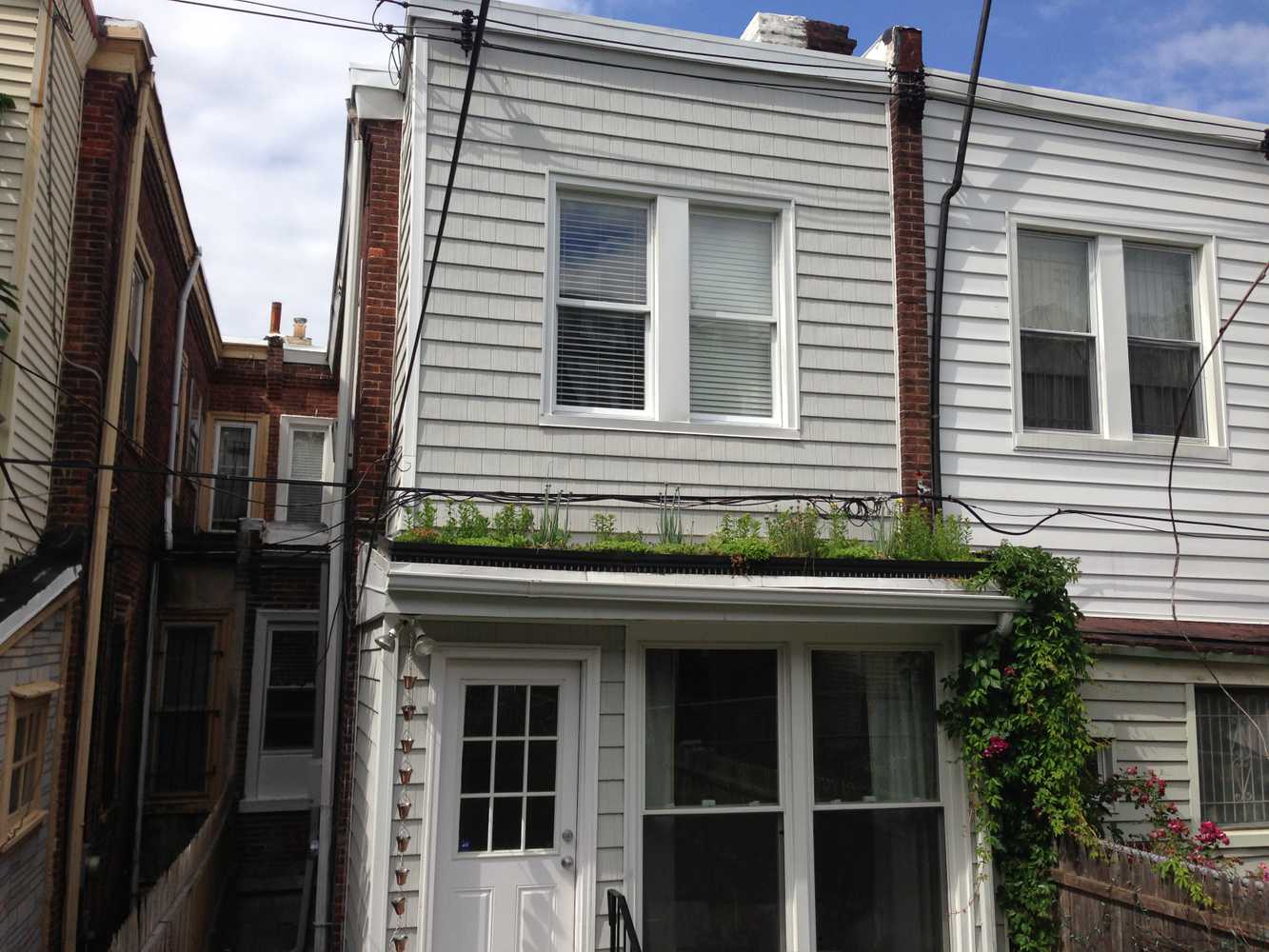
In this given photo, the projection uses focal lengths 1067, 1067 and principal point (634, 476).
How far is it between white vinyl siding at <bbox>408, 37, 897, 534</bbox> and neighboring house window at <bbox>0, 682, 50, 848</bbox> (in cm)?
296

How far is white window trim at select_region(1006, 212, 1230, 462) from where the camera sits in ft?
27.3

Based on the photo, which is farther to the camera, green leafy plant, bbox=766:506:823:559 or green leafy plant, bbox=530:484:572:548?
green leafy plant, bbox=766:506:823:559

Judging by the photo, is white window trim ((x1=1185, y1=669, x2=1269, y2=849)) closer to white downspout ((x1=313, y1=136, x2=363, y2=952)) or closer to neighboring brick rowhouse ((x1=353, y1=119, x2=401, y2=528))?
neighboring brick rowhouse ((x1=353, y1=119, x2=401, y2=528))

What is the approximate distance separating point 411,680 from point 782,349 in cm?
354

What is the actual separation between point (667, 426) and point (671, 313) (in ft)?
2.80

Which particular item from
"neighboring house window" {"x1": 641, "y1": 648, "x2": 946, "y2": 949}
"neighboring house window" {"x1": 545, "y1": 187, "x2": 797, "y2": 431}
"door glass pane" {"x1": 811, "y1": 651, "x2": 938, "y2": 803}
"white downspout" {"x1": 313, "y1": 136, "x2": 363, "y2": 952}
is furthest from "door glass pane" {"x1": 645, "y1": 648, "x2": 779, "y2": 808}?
"white downspout" {"x1": 313, "y1": 136, "x2": 363, "y2": 952}

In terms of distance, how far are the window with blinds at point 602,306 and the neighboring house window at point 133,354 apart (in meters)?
4.47

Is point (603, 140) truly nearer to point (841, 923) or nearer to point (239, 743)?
point (841, 923)

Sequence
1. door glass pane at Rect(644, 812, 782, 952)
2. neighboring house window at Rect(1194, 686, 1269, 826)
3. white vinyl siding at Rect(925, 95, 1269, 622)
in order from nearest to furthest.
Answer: door glass pane at Rect(644, 812, 782, 952) < neighboring house window at Rect(1194, 686, 1269, 826) < white vinyl siding at Rect(925, 95, 1269, 622)

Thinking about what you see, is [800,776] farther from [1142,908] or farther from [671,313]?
[671,313]

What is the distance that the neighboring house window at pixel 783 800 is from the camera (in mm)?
6836

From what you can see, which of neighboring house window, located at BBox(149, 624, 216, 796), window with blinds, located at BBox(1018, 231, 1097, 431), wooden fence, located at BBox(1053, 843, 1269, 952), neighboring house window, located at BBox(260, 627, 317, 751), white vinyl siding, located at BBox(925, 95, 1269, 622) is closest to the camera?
wooden fence, located at BBox(1053, 843, 1269, 952)

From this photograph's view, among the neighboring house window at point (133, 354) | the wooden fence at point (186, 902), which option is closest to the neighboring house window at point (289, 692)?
the wooden fence at point (186, 902)

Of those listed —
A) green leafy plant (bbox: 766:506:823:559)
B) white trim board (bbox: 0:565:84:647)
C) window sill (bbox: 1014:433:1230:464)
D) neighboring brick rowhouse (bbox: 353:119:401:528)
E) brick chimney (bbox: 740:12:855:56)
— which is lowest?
white trim board (bbox: 0:565:84:647)
